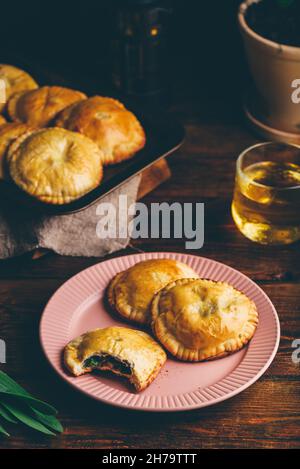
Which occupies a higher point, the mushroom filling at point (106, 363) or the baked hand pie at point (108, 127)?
the baked hand pie at point (108, 127)

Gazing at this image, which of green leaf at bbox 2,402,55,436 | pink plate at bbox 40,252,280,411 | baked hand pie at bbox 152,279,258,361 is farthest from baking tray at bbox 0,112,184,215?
green leaf at bbox 2,402,55,436

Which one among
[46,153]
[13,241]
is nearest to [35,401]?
[13,241]

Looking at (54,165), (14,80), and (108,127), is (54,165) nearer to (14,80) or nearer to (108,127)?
(108,127)

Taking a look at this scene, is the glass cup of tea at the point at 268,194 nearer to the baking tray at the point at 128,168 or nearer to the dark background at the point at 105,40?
the baking tray at the point at 128,168

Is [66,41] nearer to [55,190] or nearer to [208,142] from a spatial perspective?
[208,142]

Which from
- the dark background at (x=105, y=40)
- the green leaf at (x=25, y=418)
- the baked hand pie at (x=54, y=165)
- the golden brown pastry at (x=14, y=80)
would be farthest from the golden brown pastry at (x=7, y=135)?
the green leaf at (x=25, y=418)

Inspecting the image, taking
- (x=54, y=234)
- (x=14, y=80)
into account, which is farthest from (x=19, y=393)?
(x=14, y=80)

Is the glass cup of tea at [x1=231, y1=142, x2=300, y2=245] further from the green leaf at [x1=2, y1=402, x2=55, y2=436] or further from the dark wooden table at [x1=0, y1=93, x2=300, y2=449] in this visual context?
the green leaf at [x1=2, y1=402, x2=55, y2=436]
